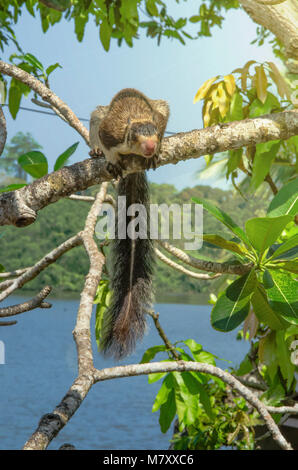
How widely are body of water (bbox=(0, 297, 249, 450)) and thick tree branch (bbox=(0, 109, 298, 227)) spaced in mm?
13475

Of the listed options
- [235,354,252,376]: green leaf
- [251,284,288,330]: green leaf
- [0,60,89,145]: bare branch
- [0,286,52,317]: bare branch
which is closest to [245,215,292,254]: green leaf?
[251,284,288,330]: green leaf

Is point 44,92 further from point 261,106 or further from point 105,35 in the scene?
point 261,106

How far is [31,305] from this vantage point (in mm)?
1471

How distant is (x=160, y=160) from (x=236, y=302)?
0.54 m

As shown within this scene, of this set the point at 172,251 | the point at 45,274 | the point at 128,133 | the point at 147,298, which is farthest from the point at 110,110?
the point at 45,274

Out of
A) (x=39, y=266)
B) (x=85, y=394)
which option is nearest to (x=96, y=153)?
(x=39, y=266)

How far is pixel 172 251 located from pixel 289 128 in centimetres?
67

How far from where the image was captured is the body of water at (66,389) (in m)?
18.8

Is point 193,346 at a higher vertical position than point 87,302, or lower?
lower

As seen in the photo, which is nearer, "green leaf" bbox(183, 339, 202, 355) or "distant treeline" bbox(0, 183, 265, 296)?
"green leaf" bbox(183, 339, 202, 355)

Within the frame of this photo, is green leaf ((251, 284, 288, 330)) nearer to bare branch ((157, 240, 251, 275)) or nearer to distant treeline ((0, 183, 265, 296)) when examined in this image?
bare branch ((157, 240, 251, 275))

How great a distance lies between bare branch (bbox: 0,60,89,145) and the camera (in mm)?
2082

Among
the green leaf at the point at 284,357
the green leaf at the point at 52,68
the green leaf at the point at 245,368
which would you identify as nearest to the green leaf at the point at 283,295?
the green leaf at the point at 284,357
